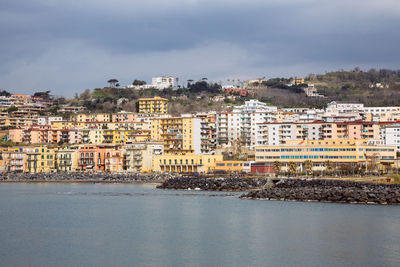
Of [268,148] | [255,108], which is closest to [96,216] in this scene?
[268,148]

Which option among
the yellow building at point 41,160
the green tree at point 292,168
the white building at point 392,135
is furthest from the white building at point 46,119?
the white building at point 392,135

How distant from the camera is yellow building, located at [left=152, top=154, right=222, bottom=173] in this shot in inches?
2746

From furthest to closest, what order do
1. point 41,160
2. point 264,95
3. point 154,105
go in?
point 264,95 < point 154,105 < point 41,160

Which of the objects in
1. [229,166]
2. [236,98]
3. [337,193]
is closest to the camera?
[337,193]

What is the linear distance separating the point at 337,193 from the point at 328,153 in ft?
71.1

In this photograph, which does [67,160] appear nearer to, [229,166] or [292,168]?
[229,166]

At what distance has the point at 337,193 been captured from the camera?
4184cm

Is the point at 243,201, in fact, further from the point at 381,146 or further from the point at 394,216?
the point at 381,146

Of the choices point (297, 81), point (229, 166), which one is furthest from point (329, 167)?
point (297, 81)

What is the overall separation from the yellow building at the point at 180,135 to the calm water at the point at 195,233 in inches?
1288

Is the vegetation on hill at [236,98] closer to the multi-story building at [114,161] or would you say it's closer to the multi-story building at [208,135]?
the multi-story building at [208,135]

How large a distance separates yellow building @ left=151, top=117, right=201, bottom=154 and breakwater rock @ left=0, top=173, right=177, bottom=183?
30.8 ft

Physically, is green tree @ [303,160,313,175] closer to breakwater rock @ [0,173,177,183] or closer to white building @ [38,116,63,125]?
breakwater rock @ [0,173,177,183]

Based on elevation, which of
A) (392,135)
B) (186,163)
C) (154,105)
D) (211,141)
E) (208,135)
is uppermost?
(154,105)
